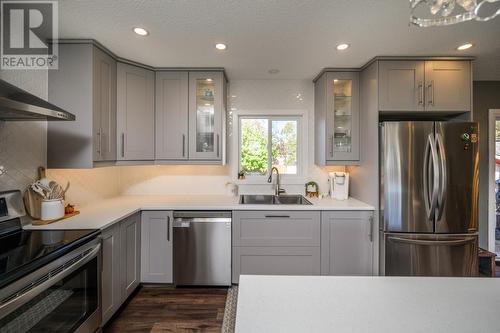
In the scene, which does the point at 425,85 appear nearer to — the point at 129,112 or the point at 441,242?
the point at 441,242

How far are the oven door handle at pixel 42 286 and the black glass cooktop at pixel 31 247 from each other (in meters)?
0.08

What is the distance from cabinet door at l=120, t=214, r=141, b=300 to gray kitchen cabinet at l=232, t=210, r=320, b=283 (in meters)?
0.97

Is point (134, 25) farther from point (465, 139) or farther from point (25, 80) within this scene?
point (465, 139)

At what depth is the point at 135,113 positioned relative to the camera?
8.12ft

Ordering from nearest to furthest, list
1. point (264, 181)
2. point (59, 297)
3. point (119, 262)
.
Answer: point (59, 297) → point (119, 262) → point (264, 181)

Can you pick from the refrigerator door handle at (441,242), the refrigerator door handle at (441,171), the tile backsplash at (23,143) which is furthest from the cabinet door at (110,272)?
the refrigerator door handle at (441,171)

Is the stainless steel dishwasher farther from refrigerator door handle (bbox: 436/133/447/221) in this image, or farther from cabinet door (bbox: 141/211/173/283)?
refrigerator door handle (bbox: 436/133/447/221)

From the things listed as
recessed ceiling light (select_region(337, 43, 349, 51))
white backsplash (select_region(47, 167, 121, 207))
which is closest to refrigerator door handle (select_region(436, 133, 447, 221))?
recessed ceiling light (select_region(337, 43, 349, 51))

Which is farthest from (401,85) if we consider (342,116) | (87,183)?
(87,183)

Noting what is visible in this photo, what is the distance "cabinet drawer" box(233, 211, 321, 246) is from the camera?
2.37 m

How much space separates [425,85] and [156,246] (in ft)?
10.4

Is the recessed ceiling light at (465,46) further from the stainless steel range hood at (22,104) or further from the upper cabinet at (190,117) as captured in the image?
the stainless steel range hood at (22,104)

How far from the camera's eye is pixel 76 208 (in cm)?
225

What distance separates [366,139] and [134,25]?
2.37 m
